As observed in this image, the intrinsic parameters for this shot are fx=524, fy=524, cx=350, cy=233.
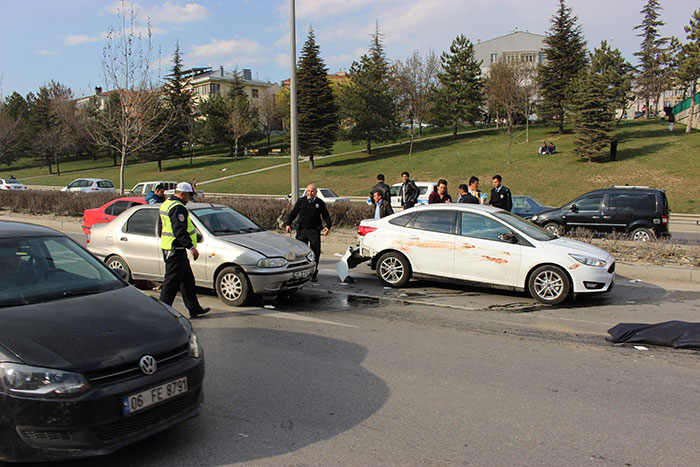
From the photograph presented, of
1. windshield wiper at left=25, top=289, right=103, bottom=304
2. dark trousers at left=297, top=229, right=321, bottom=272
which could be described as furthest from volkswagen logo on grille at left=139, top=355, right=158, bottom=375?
dark trousers at left=297, top=229, right=321, bottom=272

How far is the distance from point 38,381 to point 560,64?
52.4 metres

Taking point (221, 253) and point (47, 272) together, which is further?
point (221, 253)

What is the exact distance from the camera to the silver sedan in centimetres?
780

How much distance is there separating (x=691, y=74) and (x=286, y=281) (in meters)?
44.9

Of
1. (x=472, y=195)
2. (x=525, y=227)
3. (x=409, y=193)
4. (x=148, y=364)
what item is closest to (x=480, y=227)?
(x=525, y=227)

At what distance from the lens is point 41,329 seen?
11.1 ft

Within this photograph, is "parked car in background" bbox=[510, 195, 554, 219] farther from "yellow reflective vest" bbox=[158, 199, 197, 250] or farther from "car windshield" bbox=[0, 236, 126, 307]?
"car windshield" bbox=[0, 236, 126, 307]

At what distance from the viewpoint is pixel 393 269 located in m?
9.64

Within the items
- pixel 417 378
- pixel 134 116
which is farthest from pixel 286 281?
pixel 134 116

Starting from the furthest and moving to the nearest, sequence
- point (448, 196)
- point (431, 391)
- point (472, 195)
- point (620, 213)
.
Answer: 1. point (620, 213)
2. point (448, 196)
3. point (472, 195)
4. point (431, 391)

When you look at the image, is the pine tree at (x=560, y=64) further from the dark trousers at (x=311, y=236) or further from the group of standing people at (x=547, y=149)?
the dark trousers at (x=311, y=236)

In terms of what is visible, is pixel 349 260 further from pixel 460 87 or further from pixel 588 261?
pixel 460 87

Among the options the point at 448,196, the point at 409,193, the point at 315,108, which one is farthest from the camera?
the point at 315,108

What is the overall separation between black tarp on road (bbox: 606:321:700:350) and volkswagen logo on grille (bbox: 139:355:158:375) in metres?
5.45
